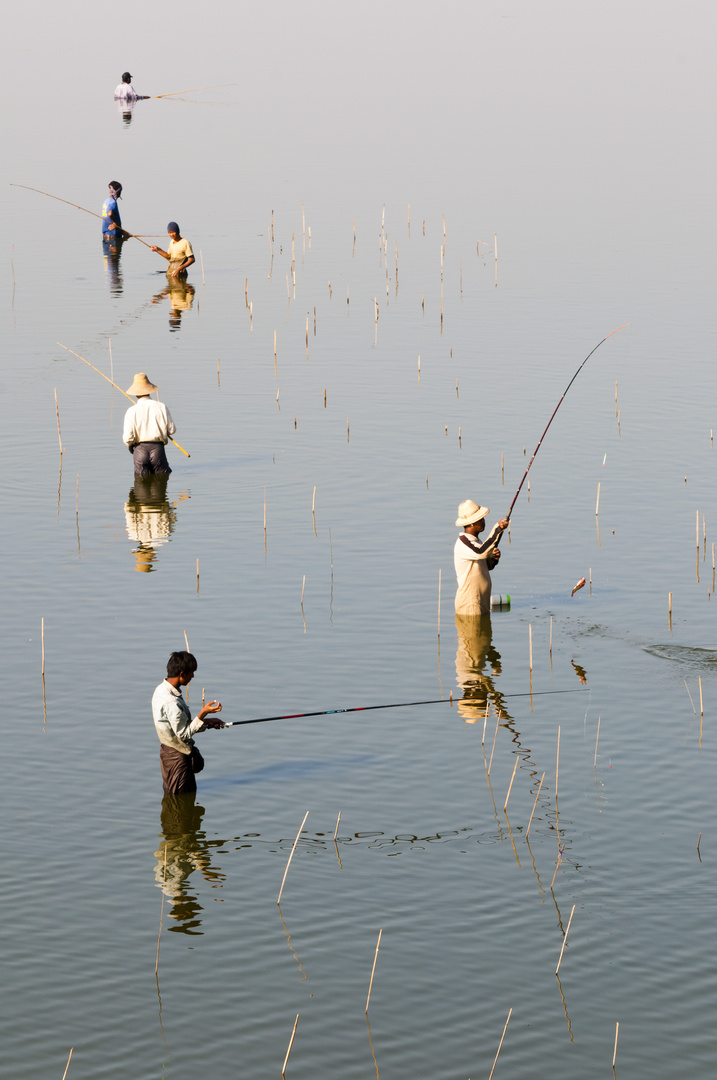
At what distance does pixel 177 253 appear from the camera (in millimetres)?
37156

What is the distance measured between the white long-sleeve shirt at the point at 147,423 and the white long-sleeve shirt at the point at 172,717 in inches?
398

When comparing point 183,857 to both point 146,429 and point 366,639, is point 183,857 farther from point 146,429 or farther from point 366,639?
point 146,429

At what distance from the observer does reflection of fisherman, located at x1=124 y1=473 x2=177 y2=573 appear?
827 inches

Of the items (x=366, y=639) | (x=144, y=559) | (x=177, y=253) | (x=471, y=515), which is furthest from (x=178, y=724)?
(x=177, y=253)

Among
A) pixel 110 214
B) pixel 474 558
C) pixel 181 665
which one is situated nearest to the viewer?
pixel 181 665

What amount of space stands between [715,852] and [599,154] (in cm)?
4332

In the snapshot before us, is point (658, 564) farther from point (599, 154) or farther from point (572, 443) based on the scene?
point (599, 154)

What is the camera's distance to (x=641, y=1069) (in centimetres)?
1044

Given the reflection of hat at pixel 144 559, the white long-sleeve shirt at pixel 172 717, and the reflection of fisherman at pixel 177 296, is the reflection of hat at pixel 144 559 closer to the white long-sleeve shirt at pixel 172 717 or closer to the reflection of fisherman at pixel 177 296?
the white long-sleeve shirt at pixel 172 717

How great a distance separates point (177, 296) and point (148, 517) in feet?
51.0

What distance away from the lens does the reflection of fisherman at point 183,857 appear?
12344 millimetres

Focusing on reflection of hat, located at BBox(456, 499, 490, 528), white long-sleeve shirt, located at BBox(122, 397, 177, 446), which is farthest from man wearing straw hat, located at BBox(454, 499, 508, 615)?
white long-sleeve shirt, located at BBox(122, 397, 177, 446)

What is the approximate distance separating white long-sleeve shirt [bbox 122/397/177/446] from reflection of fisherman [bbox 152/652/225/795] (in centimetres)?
992

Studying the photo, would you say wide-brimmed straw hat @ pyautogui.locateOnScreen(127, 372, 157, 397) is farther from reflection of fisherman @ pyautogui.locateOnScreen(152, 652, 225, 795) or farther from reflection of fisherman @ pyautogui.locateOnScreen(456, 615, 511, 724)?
reflection of fisherman @ pyautogui.locateOnScreen(152, 652, 225, 795)
